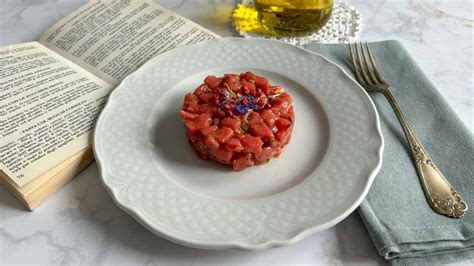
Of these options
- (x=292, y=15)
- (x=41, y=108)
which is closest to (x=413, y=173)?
(x=292, y=15)

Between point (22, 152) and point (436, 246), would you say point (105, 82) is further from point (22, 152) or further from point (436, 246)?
point (436, 246)

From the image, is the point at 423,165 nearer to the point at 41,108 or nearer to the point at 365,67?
the point at 365,67

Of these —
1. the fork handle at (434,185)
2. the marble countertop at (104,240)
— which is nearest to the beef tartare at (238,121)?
the marble countertop at (104,240)

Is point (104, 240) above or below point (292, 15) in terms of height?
below

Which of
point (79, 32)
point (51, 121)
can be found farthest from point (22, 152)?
point (79, 32)

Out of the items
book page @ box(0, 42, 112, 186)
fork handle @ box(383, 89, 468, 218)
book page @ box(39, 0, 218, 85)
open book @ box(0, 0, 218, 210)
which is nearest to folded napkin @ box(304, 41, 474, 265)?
fork handle @ box(383, 89, 468, 218)

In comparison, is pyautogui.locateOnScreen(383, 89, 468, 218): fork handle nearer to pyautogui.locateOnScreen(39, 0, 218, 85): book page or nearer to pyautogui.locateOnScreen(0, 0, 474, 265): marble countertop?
pyautogui.locateOnScreen(0, 0, 474, 265): marble countertop

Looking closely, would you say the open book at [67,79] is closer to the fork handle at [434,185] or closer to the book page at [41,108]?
the book page at [41,108]
